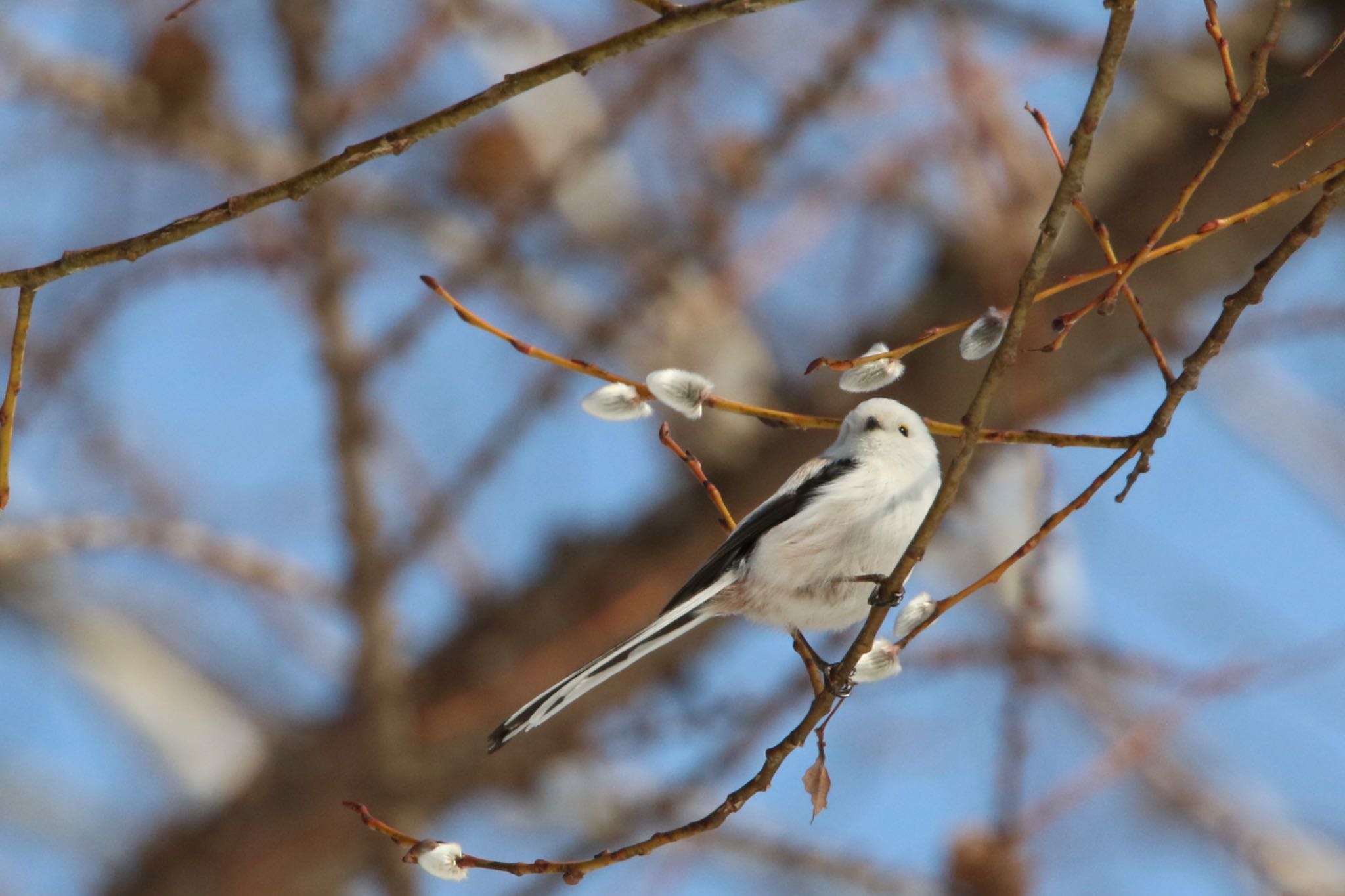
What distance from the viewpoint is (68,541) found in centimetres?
197

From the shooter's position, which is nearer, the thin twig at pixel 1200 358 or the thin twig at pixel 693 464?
the thin twig at pixel 1200 358

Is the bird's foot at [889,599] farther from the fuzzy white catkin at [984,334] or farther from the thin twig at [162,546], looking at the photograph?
the thin twig at [162,546]

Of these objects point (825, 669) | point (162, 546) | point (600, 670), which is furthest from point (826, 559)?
point (162, 546)

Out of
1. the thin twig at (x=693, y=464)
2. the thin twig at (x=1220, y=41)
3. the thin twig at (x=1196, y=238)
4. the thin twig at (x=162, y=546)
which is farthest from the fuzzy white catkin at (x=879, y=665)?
the thin twig at (x=162, y=546)

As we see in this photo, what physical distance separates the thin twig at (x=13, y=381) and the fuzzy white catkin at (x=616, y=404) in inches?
16.8

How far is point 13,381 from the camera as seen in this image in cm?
92

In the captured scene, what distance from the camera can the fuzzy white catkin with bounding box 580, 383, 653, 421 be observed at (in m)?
1.06

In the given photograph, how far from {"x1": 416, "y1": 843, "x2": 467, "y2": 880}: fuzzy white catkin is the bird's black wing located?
0.51 m

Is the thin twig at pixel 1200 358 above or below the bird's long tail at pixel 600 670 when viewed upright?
below

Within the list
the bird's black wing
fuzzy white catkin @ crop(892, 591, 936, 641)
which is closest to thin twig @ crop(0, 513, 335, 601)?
the bird's black wing

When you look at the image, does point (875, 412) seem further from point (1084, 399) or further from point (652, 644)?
point (1084, 399)

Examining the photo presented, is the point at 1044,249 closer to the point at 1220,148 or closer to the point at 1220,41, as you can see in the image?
the point at 1220,148

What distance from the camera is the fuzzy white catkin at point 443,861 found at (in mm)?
1019

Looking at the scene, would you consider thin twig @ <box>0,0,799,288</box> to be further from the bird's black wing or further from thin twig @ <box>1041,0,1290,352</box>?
the bird's black wing
